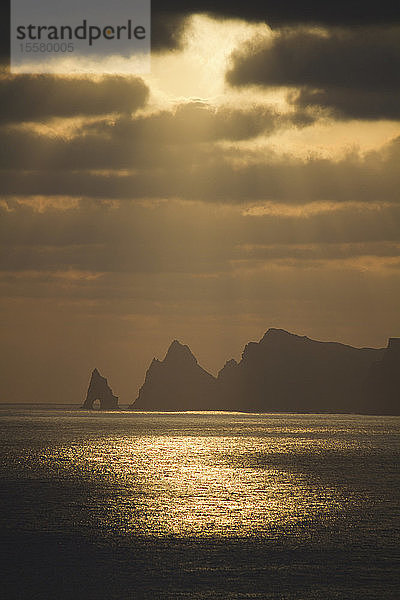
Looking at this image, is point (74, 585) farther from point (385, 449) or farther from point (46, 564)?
point (385, 449)

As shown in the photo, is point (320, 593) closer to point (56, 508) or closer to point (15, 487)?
point (56, 508)

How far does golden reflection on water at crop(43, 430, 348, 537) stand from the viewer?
247 feet

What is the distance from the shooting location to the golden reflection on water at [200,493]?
247ft

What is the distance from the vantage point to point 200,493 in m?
97.1

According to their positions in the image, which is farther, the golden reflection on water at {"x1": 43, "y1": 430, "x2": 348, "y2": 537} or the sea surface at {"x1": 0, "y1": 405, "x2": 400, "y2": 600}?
the golden reflection on water at {"x1": 43, "y1": 430, "x2": 348, "y2": 537}

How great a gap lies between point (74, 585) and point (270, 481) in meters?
63.0

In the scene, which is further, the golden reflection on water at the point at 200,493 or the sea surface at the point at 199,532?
the golden reflection on water at the point at 200,493

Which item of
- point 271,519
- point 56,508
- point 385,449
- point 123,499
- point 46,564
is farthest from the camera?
point 385,449

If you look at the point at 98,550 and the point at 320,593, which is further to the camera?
the point at 98,550

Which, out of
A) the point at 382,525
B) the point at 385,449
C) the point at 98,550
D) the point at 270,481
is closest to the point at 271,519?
the point at 382,525

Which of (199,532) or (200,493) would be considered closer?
(199,532)

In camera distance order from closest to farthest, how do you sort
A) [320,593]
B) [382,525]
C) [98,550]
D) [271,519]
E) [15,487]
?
[320,593] → [98,550] → [382,525] → [271,519] → [15,487]

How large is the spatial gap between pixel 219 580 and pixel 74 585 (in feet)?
27.3

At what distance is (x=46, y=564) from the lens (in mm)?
58094
